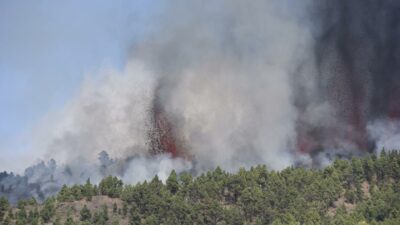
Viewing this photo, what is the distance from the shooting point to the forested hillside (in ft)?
426

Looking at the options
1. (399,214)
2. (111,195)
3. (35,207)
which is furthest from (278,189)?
(35,207)

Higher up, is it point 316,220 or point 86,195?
point 86,195

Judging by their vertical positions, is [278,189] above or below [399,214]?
above

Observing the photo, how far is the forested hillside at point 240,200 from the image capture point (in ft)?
426

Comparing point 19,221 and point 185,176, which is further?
point 185,176

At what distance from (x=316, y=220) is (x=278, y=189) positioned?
14.6m

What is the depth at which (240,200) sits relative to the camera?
137 m

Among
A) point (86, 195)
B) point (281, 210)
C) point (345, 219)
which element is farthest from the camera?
point (86, 195)

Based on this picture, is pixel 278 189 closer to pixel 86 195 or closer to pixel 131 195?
pixel 131 195

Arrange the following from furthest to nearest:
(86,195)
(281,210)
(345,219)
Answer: (86,195) < (281,210) < (345,219)

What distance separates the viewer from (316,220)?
126 metres

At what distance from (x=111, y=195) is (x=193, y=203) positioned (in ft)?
61.4

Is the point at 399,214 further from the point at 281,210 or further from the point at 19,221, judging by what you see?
the point at 19,221

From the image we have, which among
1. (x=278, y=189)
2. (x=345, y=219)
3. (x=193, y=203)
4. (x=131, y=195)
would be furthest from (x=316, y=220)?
(x=131, y=195)
